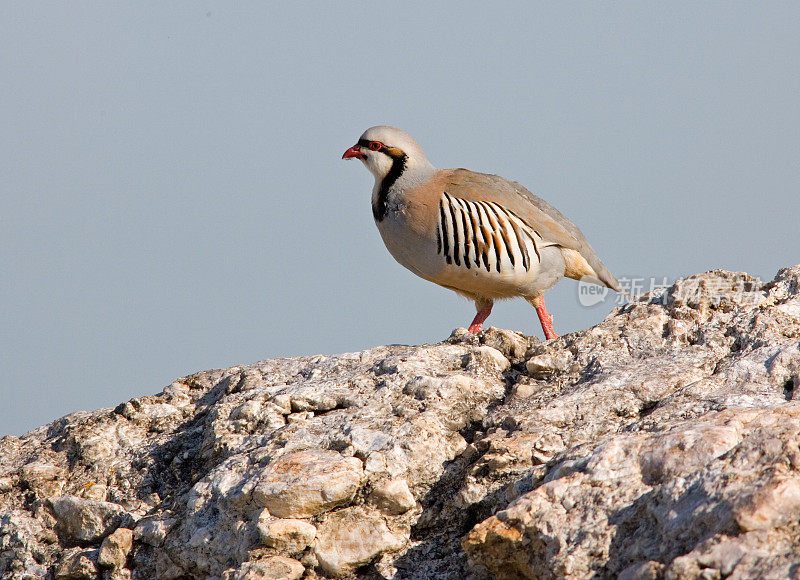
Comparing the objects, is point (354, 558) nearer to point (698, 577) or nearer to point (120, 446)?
point (698, 577)

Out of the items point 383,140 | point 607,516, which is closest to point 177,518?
point 607,516

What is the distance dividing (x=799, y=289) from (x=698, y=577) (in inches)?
105

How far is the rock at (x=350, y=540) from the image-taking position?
3.12 metres

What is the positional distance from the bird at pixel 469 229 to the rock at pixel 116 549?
382cm

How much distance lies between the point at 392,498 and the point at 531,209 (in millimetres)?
4287

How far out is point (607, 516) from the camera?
266 cm

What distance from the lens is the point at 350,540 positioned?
3.17 metres

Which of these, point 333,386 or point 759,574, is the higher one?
point 333,386

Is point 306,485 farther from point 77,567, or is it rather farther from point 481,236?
point 481,236

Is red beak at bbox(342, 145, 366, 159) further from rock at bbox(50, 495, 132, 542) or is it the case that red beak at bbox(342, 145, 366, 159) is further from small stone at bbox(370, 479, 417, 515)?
small stone at bbox(370, 479, 417, 515)

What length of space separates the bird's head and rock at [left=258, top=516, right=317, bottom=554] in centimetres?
456

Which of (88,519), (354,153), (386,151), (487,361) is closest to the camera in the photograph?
(88,519)

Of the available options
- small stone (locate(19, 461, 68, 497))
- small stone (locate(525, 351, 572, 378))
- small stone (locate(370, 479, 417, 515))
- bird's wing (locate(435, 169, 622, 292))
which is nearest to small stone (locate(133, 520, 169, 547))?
small stone (locate(19, 461, 68, 497))

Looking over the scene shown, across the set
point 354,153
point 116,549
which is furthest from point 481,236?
point 116,549
